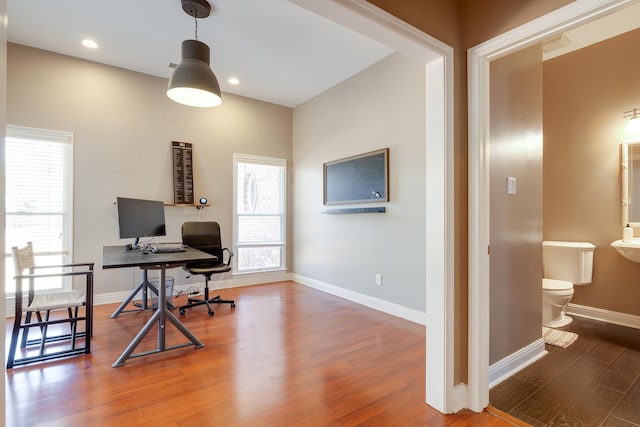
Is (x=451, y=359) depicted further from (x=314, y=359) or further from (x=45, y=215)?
(x=45, y=215)

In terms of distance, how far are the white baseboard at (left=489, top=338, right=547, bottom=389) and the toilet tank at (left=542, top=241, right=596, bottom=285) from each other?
1.16m

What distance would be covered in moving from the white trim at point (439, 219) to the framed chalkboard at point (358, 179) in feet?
5.61

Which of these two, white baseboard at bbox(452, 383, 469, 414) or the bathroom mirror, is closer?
white baseboard at bbox(452, 383, 469, 414)

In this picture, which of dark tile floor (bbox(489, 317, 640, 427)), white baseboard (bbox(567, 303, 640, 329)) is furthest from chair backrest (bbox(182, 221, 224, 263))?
white baseboard (bbox(567, 303, 640, 329))

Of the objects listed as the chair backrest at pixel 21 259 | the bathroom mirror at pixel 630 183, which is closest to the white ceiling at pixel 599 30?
the bathroom mirror at pixel 630 183

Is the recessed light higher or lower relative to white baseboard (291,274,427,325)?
higher

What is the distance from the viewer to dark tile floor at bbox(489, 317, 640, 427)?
1.74 metres

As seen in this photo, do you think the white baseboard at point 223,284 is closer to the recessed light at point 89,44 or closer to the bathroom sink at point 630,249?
the recessed light at point 89,44

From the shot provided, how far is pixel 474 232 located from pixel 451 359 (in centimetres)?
74

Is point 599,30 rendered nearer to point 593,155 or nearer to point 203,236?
point 593,155

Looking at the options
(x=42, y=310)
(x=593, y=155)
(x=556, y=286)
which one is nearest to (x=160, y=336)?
(x=42, y=310)

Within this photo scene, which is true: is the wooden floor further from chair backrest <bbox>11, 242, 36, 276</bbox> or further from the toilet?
the toilet

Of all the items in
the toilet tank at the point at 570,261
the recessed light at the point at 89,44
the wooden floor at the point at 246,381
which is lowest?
the wooden floor at the point at 246,381

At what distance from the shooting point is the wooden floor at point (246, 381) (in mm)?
1704
